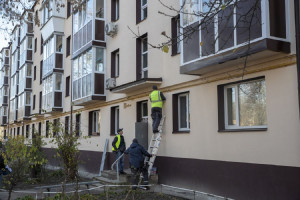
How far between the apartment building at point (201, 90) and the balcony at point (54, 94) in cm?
418

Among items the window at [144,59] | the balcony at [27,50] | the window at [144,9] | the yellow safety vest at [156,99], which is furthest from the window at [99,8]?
the balcony at [27,50]

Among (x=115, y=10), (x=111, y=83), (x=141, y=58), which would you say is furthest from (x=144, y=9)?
(x=111, y=83)

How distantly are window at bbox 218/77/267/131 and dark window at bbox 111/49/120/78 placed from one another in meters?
7.72

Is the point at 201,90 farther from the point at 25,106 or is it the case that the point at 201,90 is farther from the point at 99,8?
the point at 25,106

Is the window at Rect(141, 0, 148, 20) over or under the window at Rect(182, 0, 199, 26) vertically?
over

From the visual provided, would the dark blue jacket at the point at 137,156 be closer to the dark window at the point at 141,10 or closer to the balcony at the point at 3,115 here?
the dark window at the point at 141,10

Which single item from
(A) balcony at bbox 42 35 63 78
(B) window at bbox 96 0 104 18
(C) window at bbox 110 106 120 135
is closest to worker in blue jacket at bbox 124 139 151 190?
(C) window at bbox 110 106 120 135

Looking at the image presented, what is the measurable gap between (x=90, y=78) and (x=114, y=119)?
2457mm

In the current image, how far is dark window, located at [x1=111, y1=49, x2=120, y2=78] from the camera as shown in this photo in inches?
673

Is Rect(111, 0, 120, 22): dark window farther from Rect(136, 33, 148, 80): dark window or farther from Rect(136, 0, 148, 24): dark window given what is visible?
Rect(136, 33, 148, 80): dark window

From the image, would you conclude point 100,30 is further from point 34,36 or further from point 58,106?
point 34,36

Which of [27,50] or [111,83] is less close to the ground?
[27,50]

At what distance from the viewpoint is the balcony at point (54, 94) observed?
23812 millimetres

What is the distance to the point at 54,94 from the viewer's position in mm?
24109
